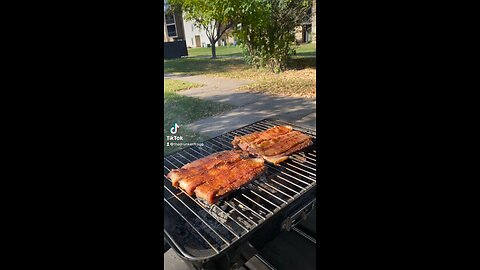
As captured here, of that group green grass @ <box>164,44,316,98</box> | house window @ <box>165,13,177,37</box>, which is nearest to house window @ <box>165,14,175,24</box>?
house window @ <box>165,13,177,37</box>

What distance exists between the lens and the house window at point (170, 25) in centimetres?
100

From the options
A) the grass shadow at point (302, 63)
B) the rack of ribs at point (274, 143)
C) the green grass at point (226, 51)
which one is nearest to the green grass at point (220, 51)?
the green grass at point (226, 51)

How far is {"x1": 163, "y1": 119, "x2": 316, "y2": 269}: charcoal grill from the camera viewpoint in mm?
884

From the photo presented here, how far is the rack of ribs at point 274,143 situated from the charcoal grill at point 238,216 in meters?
0.06

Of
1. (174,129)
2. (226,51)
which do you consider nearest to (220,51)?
(226,51)

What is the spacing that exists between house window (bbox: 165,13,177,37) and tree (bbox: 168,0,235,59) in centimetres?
4

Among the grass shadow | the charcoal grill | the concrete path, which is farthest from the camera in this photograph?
the concrete path

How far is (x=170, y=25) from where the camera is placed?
102 cm

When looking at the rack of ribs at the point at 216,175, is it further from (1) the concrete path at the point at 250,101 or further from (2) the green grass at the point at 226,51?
(2) the green grass at the point at 226,51

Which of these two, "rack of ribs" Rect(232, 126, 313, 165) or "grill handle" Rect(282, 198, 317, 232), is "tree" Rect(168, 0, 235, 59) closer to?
"rack of ribs" Rect(232, 126, 313, 165)

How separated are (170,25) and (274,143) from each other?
2.41 feet

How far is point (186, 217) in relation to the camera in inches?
39.6
